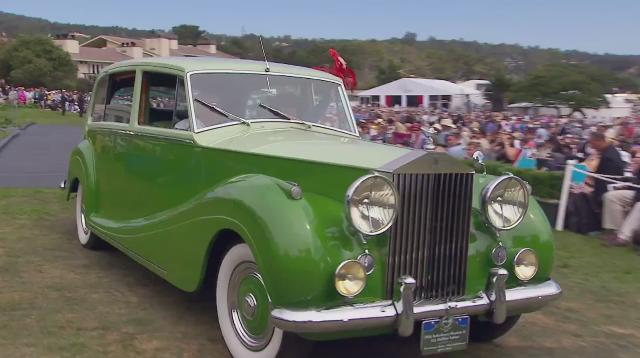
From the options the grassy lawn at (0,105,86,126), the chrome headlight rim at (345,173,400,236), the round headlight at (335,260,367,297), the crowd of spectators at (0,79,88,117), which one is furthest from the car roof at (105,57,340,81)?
the crowd of spectators at (0,79,88,117)

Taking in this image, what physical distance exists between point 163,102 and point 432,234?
2.50 meters

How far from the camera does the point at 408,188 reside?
350cm

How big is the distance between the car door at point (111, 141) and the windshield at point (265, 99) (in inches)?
36.3

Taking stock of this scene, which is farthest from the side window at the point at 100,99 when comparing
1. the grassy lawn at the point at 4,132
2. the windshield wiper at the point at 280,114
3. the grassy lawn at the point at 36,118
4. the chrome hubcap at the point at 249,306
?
the grassy lawn at the point at 36,118

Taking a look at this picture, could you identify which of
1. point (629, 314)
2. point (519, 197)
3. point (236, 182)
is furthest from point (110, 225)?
point (629, 314)

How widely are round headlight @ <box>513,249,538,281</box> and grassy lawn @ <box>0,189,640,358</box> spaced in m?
0.65

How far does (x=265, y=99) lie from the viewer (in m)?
4.98

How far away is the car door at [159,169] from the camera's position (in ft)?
14.8

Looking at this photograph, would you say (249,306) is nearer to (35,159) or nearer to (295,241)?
(295,241)

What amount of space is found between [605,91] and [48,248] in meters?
62.1

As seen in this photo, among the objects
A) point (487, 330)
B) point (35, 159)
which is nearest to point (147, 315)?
point (487, 330)

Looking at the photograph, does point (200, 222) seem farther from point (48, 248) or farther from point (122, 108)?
point (48, 248)

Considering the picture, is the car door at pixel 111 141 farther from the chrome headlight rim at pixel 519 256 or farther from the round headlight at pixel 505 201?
the chrome headlight rim at pixel 519 256

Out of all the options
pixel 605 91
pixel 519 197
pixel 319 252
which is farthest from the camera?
pixel 605 91
